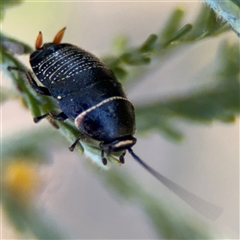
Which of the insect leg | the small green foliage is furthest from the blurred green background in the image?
the small green foliage

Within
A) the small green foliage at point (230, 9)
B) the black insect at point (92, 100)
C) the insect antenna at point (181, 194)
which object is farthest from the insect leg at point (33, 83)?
the small green foliage at point (230, 9)

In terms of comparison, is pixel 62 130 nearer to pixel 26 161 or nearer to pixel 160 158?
pixel 26 161

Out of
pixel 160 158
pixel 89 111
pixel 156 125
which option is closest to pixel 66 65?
pixel 89 111

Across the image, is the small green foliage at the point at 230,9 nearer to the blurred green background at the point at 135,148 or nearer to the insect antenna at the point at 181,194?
the blurred green background at the point at 135,148

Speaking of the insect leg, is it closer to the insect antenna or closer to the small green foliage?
the insect antenna

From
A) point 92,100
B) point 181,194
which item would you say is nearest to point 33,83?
point 92,100

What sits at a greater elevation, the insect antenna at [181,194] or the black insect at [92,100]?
the black insect at [92,100]
